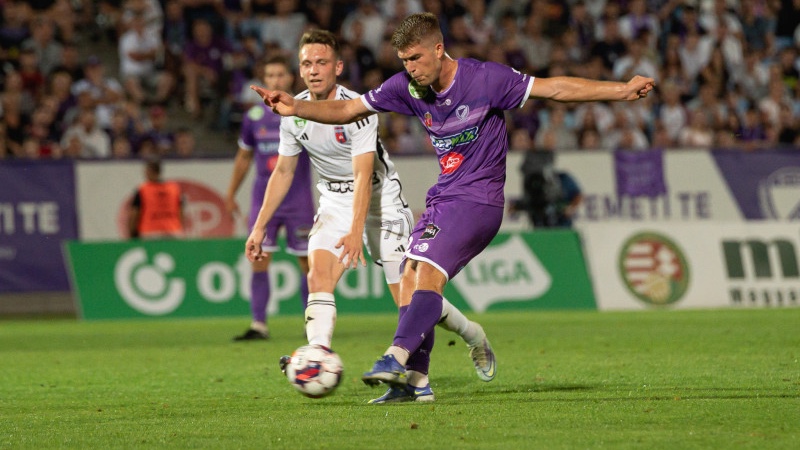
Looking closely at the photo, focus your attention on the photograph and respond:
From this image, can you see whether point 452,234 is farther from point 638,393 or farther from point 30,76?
point 30,76

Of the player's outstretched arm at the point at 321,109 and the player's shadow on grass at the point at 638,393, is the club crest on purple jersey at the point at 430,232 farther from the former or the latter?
the player's shadow on grass at the point at 638,393

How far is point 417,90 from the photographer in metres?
6.86

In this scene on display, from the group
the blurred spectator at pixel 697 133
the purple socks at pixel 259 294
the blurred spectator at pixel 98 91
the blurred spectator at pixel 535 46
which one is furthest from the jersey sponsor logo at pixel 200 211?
the blurred spectator at pixel 697 133

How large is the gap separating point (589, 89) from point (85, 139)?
1235cm

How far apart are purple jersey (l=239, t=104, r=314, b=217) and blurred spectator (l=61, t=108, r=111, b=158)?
20.7ft

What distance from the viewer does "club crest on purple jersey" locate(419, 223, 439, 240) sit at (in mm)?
6695

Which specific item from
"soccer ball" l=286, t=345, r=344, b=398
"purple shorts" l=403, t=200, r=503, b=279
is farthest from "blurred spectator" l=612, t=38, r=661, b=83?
"soccer ball" l=286, t=345, r=344, b=398

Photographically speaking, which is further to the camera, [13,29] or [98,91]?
[13,29]

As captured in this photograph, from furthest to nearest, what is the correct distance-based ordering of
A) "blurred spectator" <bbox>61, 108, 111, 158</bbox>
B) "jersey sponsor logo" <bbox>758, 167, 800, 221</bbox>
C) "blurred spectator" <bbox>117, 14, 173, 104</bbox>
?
"blurred spectator" <bbox>117, 14, 173, 104</bbox>, "blurred spectator" <bbox>61, 108, 111, 158</bbox>, "jersey sponsor logo" <bbox>758, 167, 800, 221</bbox>

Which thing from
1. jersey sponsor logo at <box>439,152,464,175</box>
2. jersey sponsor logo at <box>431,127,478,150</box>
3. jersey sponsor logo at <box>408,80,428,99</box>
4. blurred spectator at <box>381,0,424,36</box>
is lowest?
jersey sponsor logo at <box>439,152,464,175</box>

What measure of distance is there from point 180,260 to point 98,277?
3.52 ft

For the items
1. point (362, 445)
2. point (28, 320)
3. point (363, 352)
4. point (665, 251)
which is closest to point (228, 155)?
point (28, 320)

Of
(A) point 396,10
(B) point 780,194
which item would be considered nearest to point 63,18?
(A) point 396,10

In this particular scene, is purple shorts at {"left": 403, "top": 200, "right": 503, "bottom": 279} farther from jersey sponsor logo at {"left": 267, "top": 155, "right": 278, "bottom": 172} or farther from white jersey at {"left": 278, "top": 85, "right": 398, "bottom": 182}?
jersey sponsor logo at {"left": 267, "top": 155, "right": 278, "bottom": 172}
